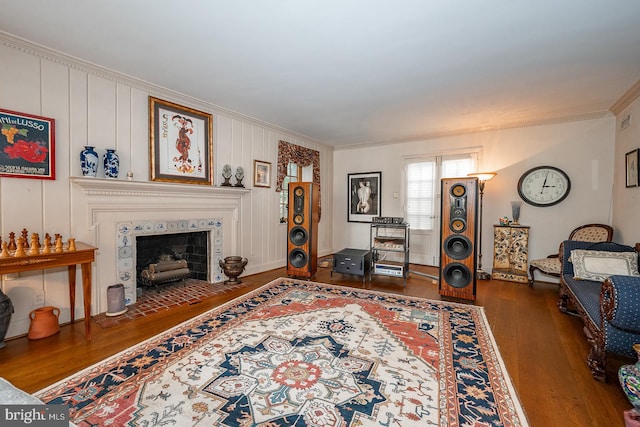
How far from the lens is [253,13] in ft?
6.26

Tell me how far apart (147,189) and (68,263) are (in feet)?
3.75

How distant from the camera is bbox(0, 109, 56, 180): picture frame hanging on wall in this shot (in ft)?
7.39

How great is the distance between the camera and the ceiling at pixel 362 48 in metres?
1.86

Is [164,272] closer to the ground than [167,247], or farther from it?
closer to the ground

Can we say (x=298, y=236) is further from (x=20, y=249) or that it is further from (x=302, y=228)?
(x=20, y=249)

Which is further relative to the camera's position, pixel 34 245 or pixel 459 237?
pixel 459 237

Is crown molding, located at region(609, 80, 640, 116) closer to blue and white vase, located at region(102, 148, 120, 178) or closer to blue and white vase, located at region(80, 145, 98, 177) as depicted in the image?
blue and white vase, located at region(102, 148, 120, 178)

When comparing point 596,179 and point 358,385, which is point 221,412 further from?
point 596,179

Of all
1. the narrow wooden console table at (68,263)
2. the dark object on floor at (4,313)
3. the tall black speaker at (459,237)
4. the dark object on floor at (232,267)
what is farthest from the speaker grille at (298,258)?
the dark object on floor at (4,313)

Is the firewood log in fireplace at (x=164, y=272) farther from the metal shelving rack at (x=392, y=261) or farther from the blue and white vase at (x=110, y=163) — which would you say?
the metal shelving rack at (x=392, y=261)

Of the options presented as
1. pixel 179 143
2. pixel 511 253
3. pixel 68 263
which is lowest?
pixel 511 253

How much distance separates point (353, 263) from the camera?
162 inches

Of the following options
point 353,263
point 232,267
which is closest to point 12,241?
point 232,267

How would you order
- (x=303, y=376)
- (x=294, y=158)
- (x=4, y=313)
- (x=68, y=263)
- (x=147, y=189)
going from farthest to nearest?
(x=294, y=158) → (x=147, y=189) → (x=68, y=263) → (x=4, y=313) → (x=303, y=376)
